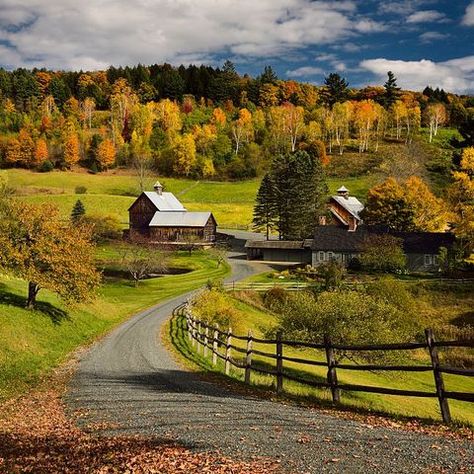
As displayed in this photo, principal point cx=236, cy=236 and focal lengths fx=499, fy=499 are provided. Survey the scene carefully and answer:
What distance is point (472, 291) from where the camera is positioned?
183 ft

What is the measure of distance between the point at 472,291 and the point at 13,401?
5115 centimetres

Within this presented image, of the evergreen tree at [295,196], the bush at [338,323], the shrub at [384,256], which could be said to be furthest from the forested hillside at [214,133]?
the bush at [338,323]

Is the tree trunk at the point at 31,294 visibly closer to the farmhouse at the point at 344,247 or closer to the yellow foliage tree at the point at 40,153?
the farmhouse at the point at 344,247

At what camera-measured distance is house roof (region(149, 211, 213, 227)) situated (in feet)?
300

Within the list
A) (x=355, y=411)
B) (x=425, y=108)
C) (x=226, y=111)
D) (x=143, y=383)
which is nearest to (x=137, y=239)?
(x=143, y=383)

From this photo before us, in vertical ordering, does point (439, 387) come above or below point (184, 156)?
below

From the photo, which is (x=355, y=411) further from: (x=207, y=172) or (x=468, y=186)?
(x=207, y=172)

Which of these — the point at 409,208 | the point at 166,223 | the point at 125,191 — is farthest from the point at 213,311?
the point at 125,191

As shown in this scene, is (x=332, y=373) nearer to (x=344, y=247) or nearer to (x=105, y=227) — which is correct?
(x=344, y=247)

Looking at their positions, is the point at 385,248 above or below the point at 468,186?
below

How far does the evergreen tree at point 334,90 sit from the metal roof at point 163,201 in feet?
353

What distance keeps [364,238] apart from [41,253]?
5124 cm

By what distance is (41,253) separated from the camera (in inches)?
1204

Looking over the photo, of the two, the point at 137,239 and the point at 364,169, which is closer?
the point at 137,239
